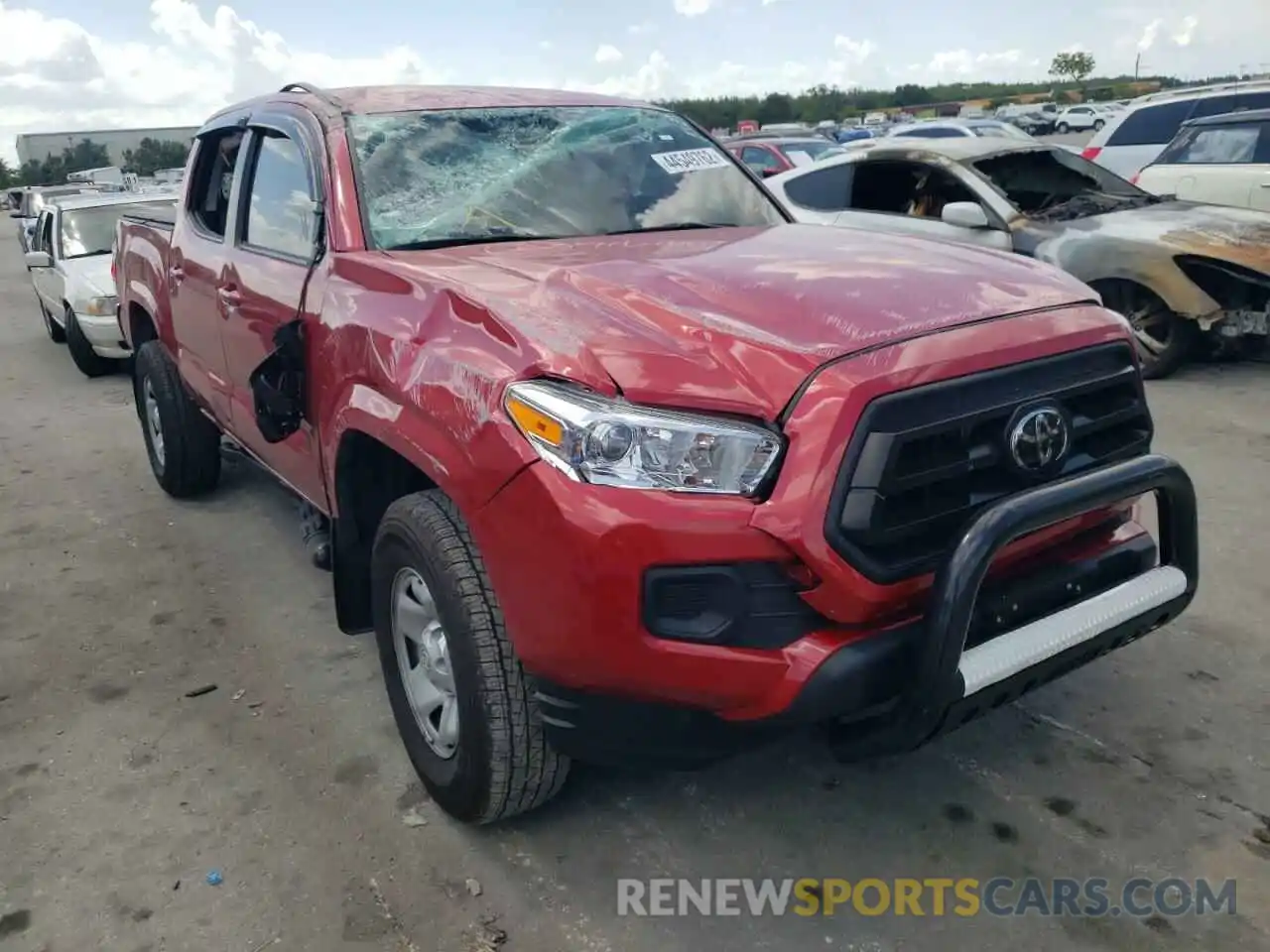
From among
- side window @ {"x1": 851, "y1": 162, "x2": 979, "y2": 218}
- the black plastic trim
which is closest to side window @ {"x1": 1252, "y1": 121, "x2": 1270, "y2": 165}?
side window @ {"x1": 851, "y1": 162, "x2": 979, "y2": 218}

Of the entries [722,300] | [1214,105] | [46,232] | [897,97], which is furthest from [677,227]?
[897,97]

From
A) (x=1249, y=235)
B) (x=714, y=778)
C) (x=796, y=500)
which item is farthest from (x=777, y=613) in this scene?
(x=1249, y=235)

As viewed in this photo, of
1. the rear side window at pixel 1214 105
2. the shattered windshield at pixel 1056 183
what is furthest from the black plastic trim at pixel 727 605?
the rear side window at pixel 1214 105

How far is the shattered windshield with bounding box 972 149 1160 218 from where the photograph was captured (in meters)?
7.65

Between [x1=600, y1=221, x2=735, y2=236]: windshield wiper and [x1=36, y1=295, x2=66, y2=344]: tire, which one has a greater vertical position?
[x1=600, y1=221, x2=735, y2=236]: windshield wiper

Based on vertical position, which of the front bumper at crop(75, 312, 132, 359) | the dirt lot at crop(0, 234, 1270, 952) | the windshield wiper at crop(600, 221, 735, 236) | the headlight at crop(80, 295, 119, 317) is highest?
the windshield wiper at crop(600, 221, 735, 236)

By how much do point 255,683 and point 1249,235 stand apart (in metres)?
6.36

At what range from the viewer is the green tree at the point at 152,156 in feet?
129

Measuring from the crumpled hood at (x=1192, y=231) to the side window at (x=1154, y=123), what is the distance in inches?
177

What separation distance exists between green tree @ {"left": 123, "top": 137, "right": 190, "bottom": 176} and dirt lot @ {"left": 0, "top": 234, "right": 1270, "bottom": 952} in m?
39.2

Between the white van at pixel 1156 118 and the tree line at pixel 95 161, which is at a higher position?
the white van at pixel 1156 118

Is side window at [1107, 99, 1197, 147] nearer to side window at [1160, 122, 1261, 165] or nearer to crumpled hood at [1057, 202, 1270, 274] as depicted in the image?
side window at [1160, 122, 1261, 165]

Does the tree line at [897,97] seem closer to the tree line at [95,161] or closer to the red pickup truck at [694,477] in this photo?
the tree line at [95,161]

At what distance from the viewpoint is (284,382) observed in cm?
339
